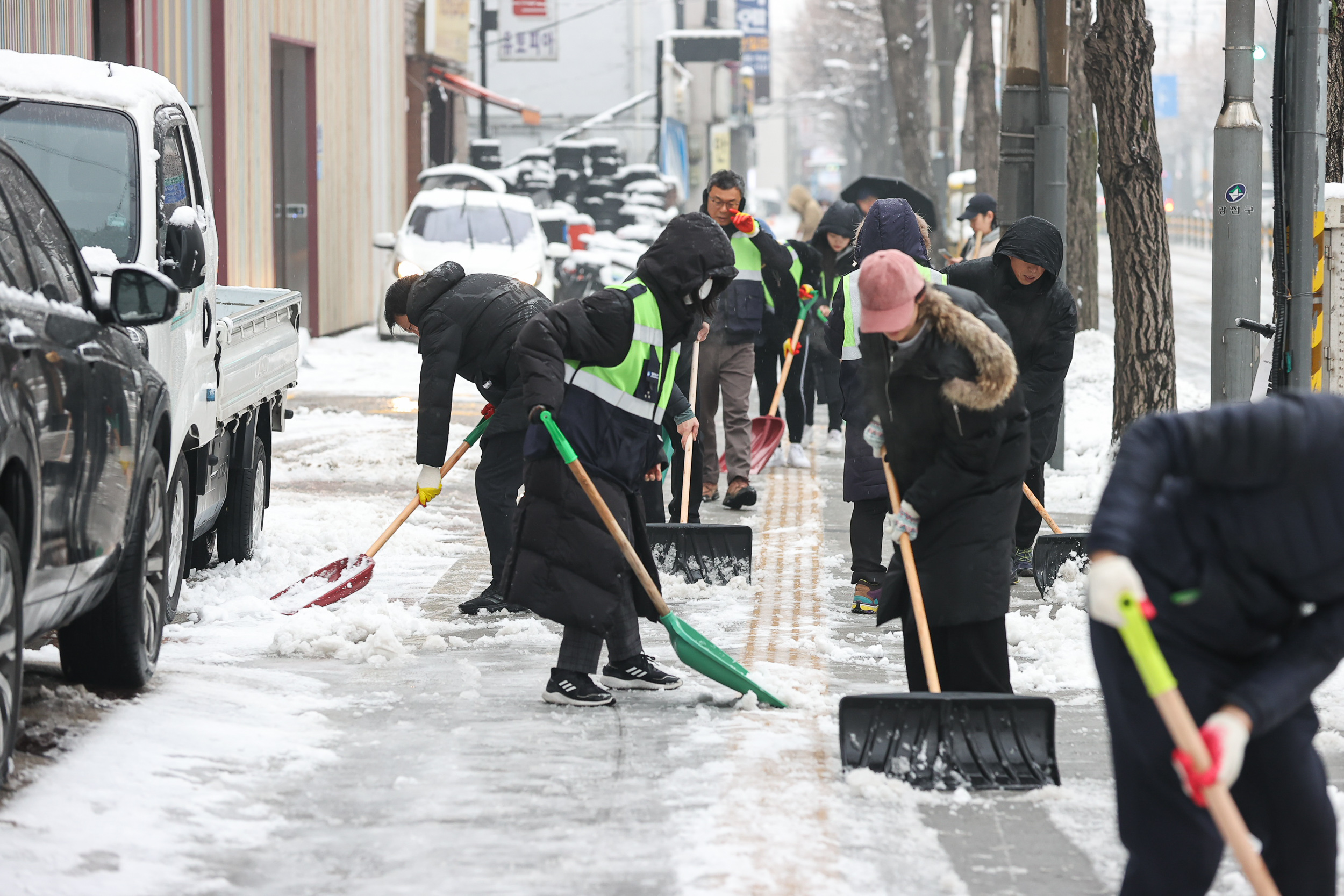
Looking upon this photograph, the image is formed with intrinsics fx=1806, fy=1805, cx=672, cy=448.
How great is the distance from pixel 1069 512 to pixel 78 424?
285 inches

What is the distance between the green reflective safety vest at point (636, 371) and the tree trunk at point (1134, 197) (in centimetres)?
628

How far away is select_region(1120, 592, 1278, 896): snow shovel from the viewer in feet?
10.1

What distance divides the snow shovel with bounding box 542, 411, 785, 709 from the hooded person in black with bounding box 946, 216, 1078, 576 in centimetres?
224

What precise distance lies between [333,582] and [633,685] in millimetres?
1851

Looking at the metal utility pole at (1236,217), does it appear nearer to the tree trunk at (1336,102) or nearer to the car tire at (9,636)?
the tree trunk at (1336,102)

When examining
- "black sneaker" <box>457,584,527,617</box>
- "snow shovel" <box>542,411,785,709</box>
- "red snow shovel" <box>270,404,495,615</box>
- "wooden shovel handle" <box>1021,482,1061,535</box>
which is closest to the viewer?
"snow shovel" <box>542,411,785,709</box>

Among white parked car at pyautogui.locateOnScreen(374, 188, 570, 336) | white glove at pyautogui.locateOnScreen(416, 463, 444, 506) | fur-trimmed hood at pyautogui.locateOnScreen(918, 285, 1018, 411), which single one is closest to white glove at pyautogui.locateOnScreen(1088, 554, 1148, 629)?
fur-trimmed hood at pyautogui.locateOnScreen(918, 285, 1018, 411)

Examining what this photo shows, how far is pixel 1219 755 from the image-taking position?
3076 millimetres

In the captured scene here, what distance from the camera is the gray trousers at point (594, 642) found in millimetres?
6168

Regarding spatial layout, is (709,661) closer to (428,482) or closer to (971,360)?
(971,360)

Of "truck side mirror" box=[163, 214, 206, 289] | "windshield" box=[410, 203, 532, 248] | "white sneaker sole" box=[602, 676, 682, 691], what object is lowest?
"white sneaker sole" box=[602, 676, 682, 691]

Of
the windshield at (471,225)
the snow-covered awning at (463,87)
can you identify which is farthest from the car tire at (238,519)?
the snow-covered awning at (463,87)

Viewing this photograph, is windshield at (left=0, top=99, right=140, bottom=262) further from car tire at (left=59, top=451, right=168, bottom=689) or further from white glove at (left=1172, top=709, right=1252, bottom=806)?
Answer: white glove at (left=1172, top=709, right=1252, bottom=806)

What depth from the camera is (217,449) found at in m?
8.23
